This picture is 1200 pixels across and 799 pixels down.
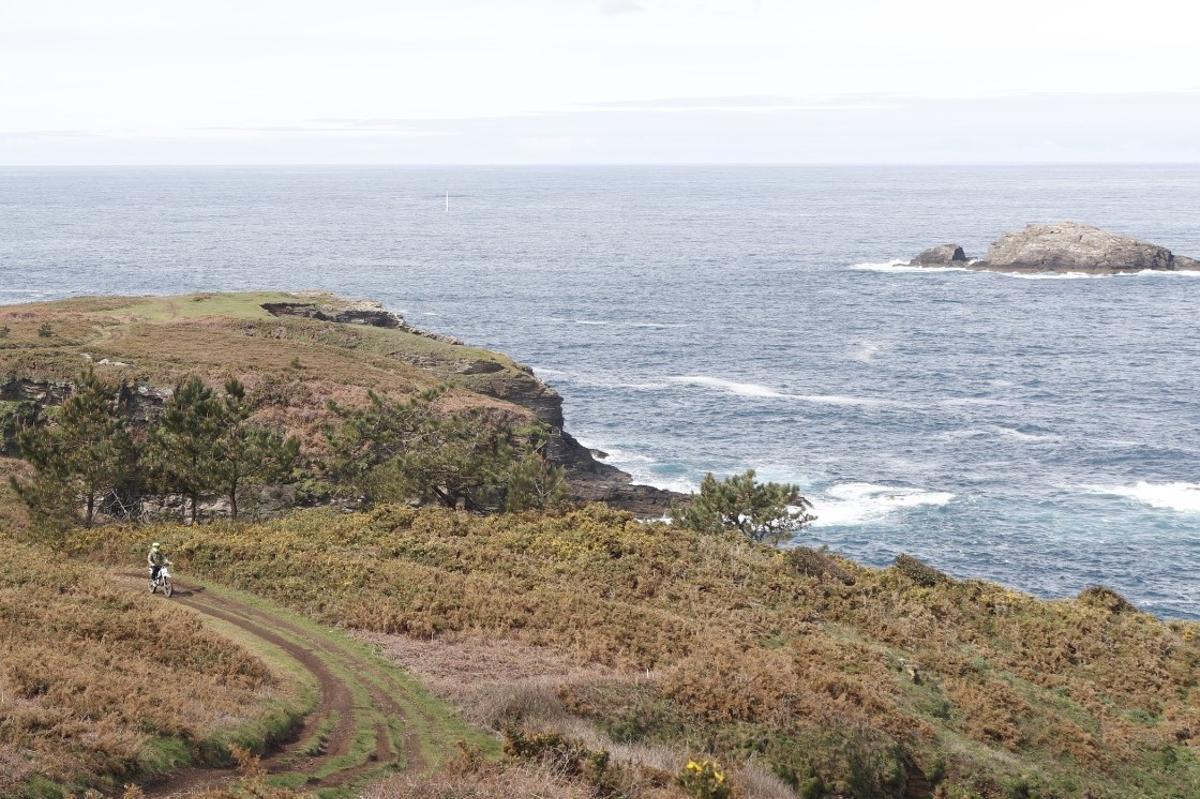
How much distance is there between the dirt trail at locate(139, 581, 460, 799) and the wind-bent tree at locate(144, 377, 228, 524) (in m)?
14.2

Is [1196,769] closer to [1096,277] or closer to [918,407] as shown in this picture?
[918,407]

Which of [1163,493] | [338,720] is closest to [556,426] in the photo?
[1163,493]

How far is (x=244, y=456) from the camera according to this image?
48.1 m

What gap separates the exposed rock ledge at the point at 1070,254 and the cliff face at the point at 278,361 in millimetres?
115730

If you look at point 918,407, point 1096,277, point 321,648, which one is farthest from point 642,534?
point 1096,277

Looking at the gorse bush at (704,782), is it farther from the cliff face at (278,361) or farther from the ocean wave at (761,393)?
the ocean wave at (761,393)

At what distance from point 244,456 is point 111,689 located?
2629 cm

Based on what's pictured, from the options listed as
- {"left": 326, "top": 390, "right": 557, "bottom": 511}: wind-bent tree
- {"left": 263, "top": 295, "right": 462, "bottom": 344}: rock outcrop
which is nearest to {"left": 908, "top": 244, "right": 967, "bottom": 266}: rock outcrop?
{"left": 263, "top": 295, "right": 462, "bottom": 344}: rock outcrop

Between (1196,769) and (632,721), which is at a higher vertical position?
(632,721)

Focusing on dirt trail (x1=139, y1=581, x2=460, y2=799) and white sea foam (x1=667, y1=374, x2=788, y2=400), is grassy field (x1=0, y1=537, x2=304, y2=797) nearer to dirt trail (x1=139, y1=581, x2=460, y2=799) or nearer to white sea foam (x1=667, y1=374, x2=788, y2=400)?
dirt trail (x1=139, y1=581, x2=460, y2=799)

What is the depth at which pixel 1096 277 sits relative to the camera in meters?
176

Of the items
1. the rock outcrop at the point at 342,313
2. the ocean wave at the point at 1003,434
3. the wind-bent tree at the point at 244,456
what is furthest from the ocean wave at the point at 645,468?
the wind-bent tree at the point at 244,456

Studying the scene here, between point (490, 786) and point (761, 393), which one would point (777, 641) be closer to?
point (490, 786)

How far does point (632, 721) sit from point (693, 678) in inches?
123
